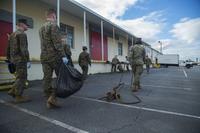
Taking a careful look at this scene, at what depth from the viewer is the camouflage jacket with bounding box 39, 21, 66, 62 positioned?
439 cm

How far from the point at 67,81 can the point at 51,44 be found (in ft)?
3.15

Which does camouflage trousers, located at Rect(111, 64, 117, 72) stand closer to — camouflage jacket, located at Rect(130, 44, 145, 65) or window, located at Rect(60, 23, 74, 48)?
window, located at Rect(60, 23, 74, 48)

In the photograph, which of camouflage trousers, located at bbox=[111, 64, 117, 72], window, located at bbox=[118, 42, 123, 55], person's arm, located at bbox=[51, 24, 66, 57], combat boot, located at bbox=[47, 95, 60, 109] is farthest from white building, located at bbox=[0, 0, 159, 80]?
combat boot, located at bbox=[47, 95, 60, 109]

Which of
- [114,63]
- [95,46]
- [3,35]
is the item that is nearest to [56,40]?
[3,35]

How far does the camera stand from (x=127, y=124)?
3586mm

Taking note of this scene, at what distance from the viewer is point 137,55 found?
25.6ft

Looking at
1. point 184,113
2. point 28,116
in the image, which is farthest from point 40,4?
point 184,113

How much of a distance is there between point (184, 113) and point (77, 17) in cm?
1271

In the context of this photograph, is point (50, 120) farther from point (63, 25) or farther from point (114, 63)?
point (114, 63)

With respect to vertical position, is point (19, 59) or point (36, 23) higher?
point (36, 23)

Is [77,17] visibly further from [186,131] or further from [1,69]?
[186,131]

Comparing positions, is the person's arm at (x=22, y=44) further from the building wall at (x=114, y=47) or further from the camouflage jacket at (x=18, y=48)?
the building wall at (x=114, y=47)

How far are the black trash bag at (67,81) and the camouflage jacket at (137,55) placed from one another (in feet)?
12.7

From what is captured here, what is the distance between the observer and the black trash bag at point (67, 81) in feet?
13.6
